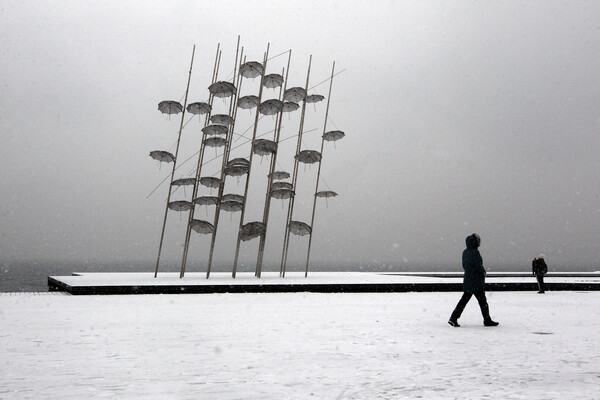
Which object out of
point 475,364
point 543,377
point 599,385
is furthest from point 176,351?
point 599,385

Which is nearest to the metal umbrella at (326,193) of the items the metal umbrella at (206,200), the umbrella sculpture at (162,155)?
the metal umbrella at (206,200)

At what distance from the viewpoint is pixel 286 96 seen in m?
28.2

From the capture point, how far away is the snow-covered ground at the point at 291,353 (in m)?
6.31

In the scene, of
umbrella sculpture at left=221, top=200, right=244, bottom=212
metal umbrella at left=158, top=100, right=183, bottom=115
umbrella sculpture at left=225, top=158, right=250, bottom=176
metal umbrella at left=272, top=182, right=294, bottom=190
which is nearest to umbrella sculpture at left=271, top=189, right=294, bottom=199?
metal umbrella at left=272, top=182, right=294, bottom=190

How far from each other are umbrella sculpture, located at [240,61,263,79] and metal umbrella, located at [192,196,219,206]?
5238mm

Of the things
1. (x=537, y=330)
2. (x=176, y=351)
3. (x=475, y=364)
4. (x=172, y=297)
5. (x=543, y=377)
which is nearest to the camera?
(x=543, y=377)

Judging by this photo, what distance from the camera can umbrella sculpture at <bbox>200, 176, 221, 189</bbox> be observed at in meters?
26.4

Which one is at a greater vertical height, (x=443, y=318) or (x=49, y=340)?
(x=443, y=318)

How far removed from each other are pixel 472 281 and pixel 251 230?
50.5 feet

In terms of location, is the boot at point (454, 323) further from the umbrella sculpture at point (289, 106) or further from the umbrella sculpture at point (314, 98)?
the umbrella sculpture at point (314, 98)

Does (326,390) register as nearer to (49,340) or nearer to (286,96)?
(49,340)

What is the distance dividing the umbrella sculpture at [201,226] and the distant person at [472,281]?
15.2m

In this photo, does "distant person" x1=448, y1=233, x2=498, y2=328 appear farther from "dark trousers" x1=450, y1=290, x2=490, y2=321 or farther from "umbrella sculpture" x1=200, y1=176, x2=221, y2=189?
"umbrella sculpture" x1=200, y1=176, x2=221, y2=189

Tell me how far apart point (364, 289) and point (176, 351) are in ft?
46.6
